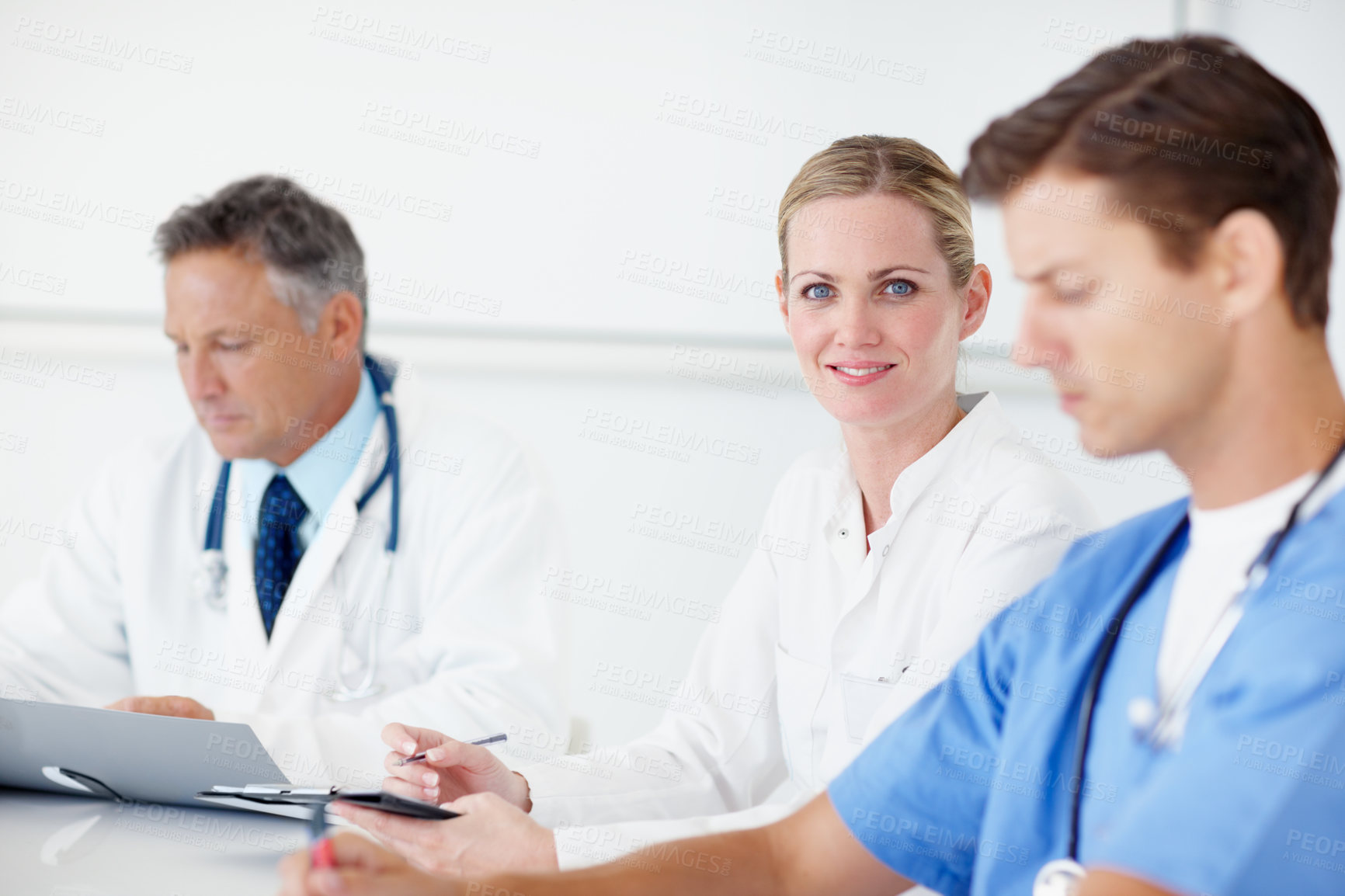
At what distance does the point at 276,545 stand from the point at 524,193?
1.22m

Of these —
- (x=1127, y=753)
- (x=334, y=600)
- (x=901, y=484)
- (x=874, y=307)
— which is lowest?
(x=334, y=600)

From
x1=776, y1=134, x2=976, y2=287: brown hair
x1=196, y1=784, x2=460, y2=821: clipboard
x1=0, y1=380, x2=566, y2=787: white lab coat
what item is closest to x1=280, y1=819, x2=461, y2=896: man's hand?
x1=196, y1=784, x2=460, y2=821: clipboard

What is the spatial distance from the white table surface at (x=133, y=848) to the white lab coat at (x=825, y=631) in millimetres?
302

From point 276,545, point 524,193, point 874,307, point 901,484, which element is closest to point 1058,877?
point 901,484

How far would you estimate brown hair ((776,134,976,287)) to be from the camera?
1373 millimetres

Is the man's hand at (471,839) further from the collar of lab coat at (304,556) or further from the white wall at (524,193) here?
the white wall at (524,193)

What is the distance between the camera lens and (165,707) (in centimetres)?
134

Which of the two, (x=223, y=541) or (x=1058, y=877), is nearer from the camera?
(x=1058, y=877)

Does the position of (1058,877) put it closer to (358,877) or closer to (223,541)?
(358,877)

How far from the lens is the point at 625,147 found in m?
2.70

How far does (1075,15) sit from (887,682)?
1.88 m

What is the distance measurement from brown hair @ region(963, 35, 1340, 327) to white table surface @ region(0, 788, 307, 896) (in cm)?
94

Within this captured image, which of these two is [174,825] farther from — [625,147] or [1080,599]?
[625,147]

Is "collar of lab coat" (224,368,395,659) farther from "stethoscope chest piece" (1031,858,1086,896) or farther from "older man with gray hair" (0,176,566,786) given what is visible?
"stethoscope chest piece" (1031,858,1086,896)
